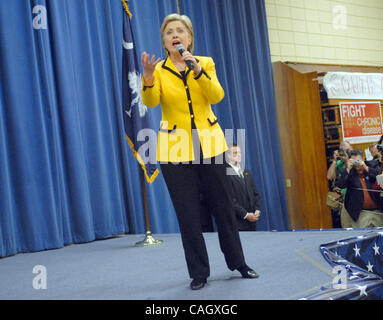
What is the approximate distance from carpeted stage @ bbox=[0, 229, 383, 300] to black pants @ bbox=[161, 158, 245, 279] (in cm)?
13

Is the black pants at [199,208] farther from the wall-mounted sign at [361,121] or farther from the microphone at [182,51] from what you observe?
the wall-mounted sign at [361,121]

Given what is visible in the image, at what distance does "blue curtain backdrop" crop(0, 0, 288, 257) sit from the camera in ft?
12.8

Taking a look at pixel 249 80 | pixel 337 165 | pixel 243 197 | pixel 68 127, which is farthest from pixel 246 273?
pixel 249 80

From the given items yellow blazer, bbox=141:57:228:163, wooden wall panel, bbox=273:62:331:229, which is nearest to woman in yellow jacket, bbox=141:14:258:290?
yellow blazer, bbox=141:57:228:163

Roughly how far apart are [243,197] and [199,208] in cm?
240

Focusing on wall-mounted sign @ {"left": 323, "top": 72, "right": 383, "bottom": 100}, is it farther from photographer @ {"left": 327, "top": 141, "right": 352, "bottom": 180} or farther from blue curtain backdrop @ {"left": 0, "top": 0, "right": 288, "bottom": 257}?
blue curtain backdrop @ {"left": 0, "top": 0, "right": 288, "bottom": 257}

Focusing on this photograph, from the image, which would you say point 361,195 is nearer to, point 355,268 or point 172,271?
point 355,268

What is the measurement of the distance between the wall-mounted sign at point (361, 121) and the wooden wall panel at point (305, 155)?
15.3 inches

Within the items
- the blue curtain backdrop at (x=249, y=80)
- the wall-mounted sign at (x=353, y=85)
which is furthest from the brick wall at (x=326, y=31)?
the wall-mounted sign at (x=353, y=85)

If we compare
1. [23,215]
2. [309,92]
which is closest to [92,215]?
[23,215]

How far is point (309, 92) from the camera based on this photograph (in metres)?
5.92

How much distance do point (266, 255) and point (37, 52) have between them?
270 cm

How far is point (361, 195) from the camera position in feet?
13.2
